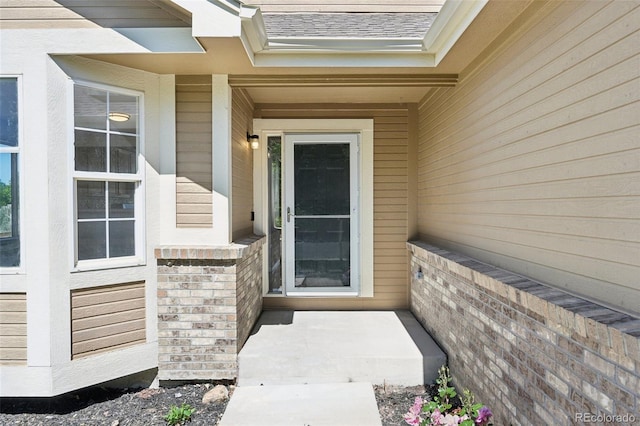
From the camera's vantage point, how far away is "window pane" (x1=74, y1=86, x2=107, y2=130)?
2.81 metres

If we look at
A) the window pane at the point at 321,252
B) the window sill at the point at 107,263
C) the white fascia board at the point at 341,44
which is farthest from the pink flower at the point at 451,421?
the white fascia board at the point at 341,44

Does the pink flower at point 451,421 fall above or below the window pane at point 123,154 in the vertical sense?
below

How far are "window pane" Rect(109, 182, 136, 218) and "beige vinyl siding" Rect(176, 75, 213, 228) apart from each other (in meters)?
0.40

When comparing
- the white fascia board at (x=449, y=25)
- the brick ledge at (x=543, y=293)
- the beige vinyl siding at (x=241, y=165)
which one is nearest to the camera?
the brick ledge at (x=543, y=293)

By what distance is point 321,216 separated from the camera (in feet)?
14.5

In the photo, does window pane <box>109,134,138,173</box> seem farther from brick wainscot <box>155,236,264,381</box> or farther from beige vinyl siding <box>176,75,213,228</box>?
brick wainscot <box>155,236,264,381</box>

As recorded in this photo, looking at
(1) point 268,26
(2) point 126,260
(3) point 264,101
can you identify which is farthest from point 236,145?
(2) point 126,260

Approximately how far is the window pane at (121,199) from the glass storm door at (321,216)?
1840mm

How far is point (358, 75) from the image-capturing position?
3.15 metres

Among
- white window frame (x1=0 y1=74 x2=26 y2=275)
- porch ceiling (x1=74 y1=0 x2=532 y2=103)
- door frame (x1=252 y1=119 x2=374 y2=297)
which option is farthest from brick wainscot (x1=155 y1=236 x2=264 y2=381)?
porch ceiling (x1=74 y1=0 x2=532 y2=103)

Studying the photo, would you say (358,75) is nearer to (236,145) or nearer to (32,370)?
(236,145)

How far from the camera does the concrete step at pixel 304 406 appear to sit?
255 centimetres

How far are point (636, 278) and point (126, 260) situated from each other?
3.48 meters

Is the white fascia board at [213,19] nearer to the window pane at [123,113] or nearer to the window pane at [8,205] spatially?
the window pane at [123,113]
